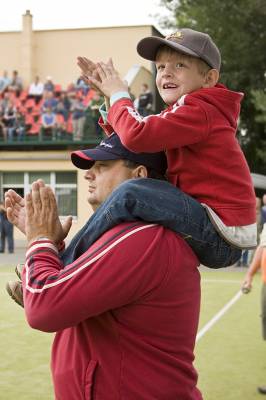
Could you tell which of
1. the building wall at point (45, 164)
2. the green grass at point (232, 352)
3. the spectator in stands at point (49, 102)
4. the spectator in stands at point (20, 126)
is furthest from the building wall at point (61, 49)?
the green grass at point (232, 352)

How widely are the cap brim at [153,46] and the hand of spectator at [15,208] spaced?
673mm

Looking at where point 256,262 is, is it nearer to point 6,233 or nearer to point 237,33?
point 6,233

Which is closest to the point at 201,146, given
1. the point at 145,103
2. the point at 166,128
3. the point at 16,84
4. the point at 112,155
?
the point at 166,128

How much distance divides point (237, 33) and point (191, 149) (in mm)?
25530

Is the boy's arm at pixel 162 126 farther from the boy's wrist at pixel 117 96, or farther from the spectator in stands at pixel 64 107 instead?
the spectator in stands at pixel 64 107

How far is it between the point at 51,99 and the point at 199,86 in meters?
24.6

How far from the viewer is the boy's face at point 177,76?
2215 millimetres

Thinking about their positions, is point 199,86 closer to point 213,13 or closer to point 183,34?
point 183,34

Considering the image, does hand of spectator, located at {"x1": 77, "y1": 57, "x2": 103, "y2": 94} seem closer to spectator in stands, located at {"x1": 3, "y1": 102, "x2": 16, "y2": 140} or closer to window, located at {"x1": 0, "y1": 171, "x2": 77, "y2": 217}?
window, located at {"x1": 0, "y1": 171, "x2": 77, "y2": 217}

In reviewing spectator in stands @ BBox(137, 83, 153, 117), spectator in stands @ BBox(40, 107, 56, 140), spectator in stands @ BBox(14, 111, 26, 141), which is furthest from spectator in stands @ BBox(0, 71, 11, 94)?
spectator in stands @ BBox(137, 83, 153, 117)

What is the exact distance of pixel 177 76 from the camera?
7.27ft

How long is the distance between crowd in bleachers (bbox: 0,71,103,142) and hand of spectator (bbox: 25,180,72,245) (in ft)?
75.3

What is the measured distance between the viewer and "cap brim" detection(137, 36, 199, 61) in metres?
2.16

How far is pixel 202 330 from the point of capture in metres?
8.75
